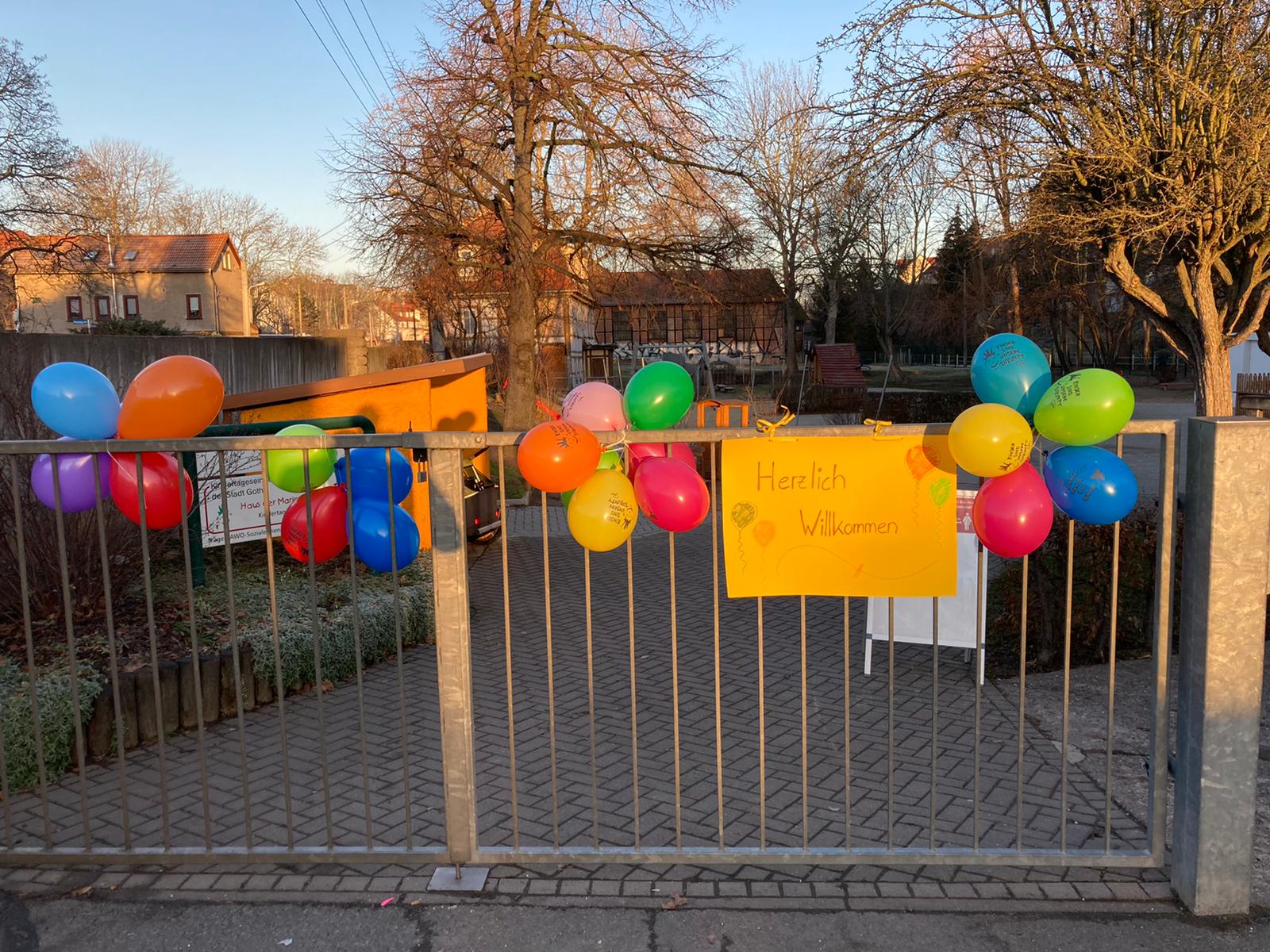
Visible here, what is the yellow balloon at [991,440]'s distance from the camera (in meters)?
3.28

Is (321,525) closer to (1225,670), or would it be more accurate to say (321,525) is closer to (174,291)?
(1225,670)

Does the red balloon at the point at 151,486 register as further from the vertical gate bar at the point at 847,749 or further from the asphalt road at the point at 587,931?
the vertical gate bar at the point at 847,749

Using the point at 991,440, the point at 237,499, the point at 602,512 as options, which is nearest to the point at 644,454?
the point at 602,512

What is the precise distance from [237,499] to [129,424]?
4.08 metres

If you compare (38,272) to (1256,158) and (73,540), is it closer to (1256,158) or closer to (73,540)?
(73,540)

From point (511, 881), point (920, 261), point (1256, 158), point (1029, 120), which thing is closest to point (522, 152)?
point (1029, 120)

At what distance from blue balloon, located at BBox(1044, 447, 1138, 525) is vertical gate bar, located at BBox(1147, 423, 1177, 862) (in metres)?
0.15

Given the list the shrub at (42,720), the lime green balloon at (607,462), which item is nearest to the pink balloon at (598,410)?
the lime green balloon at (607,462)

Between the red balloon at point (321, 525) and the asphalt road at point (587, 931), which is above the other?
the red balloon at point (321, 525)

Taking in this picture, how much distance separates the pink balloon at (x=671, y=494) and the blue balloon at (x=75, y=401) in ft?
6.86

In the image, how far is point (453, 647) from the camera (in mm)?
3764

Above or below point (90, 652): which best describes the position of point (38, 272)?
above

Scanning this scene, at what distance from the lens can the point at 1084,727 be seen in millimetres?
5465

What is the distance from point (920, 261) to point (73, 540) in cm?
5974
